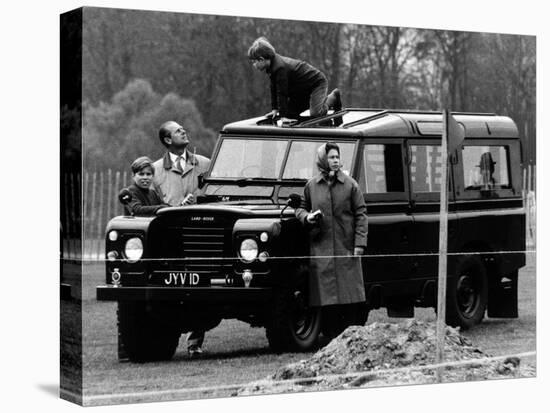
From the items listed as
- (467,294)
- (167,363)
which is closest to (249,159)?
(167,363)

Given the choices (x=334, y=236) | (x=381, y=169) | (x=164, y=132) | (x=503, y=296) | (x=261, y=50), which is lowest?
(x=503, y=296)

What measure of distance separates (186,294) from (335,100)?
2.48 meters

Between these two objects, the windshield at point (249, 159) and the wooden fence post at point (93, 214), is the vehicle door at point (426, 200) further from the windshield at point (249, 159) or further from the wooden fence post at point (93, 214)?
the wooden fence post at point (93, 214)

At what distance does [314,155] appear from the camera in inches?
563

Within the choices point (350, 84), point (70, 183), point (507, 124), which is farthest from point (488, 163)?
point (70, 183)

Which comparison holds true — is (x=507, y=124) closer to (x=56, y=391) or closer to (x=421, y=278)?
(x=421, y=278)

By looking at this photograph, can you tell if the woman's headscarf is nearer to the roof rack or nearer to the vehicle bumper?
the roof rack

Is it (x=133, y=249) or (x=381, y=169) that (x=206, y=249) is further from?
(x=381, y=169)

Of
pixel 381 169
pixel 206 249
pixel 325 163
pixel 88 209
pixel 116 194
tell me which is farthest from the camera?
pixel 381 169

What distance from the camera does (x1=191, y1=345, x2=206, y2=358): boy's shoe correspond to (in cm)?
1374

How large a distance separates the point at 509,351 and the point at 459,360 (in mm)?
755

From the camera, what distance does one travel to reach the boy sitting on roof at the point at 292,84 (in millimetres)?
14219

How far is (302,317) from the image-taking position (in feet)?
46.5

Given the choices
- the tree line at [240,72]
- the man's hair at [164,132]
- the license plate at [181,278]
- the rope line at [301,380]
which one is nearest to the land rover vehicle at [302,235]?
the license plate at [181,278]
